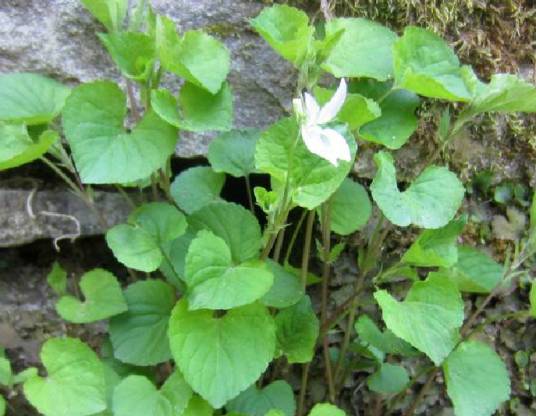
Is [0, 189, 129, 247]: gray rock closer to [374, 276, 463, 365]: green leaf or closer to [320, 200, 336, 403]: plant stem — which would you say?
[320, 200, 336, 403]: plant stem

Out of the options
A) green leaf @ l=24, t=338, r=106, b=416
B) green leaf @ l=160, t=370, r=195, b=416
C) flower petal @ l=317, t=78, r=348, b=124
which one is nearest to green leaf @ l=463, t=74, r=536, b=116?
flower petal @ l=317, t=78, r=348, b=124

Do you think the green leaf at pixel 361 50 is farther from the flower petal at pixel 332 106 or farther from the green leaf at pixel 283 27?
the flower petal at pixel 332 106

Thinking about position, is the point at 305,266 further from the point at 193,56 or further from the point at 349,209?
the point at 193,56

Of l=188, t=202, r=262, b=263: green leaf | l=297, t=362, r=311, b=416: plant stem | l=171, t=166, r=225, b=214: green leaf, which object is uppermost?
l=188, t=202, r=262, b=263: green leaf

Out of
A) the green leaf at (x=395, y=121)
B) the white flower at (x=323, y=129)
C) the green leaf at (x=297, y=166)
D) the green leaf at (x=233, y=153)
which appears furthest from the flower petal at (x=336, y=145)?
the green leaf at (x=233, y=153)

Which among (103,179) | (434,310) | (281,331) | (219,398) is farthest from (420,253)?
(103,179)

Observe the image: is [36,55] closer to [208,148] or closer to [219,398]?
[208,148]
